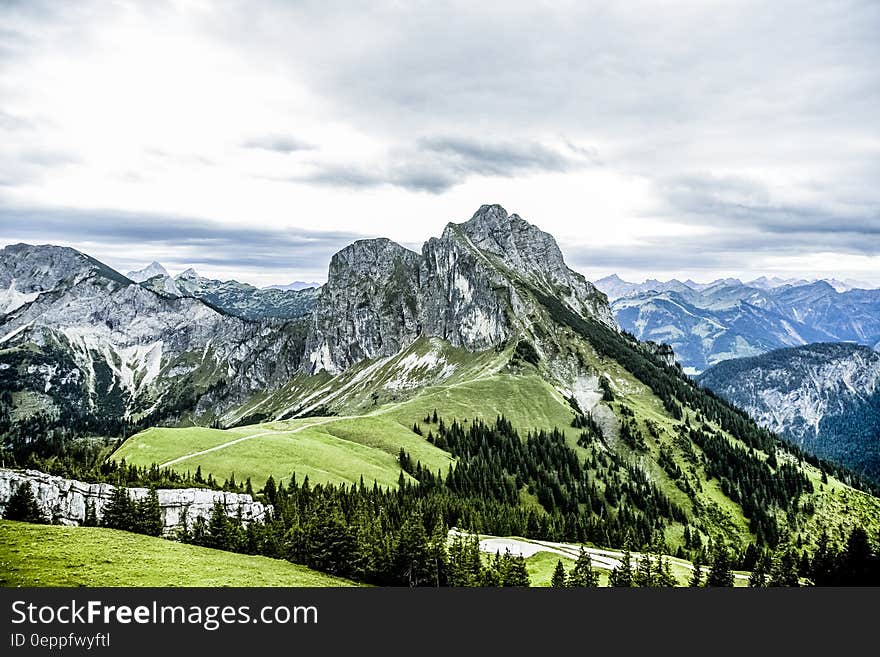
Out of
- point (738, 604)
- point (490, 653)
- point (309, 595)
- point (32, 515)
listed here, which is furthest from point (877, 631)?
point (32, 515)

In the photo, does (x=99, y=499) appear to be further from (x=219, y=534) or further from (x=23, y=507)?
(x=219, y=534)

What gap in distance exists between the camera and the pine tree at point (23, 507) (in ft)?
244

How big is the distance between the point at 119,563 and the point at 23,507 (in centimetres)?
3183

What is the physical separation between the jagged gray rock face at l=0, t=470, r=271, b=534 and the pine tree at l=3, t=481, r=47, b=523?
849mm

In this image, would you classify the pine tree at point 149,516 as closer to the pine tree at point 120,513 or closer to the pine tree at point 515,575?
the pine tree at point 120,513

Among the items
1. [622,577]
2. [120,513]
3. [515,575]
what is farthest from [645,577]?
[120,513]

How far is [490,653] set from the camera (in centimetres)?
3472

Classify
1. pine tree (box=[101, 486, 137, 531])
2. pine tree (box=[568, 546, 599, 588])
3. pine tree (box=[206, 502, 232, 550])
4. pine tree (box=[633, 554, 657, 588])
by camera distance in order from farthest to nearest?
1. pine tree (box=[206, 502, 232, 550])
2. pine tree (box=[101, 486, 137, 531])
3. pine tree (box=[633, 554, 657, 588])
4. pine tree (box=[568, 546, 599, 588])

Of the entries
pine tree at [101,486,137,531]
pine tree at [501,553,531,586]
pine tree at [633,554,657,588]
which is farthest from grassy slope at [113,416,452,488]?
pine tree at [633,554,657,588]

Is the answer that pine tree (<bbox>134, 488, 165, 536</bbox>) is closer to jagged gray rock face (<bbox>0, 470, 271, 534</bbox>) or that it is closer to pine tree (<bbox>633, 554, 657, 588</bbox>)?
jagged gray rock face (<bbox>0, 470, 271, 534</bbox>)

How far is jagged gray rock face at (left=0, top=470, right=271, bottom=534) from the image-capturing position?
8138cm

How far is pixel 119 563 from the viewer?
54656 mm

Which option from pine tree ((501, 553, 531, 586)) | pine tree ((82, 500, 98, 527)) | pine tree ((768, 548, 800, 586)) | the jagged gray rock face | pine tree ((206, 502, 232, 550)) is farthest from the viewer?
pine tree ((82, 500, 98, 527))

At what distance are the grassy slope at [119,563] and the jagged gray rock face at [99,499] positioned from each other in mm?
17458
